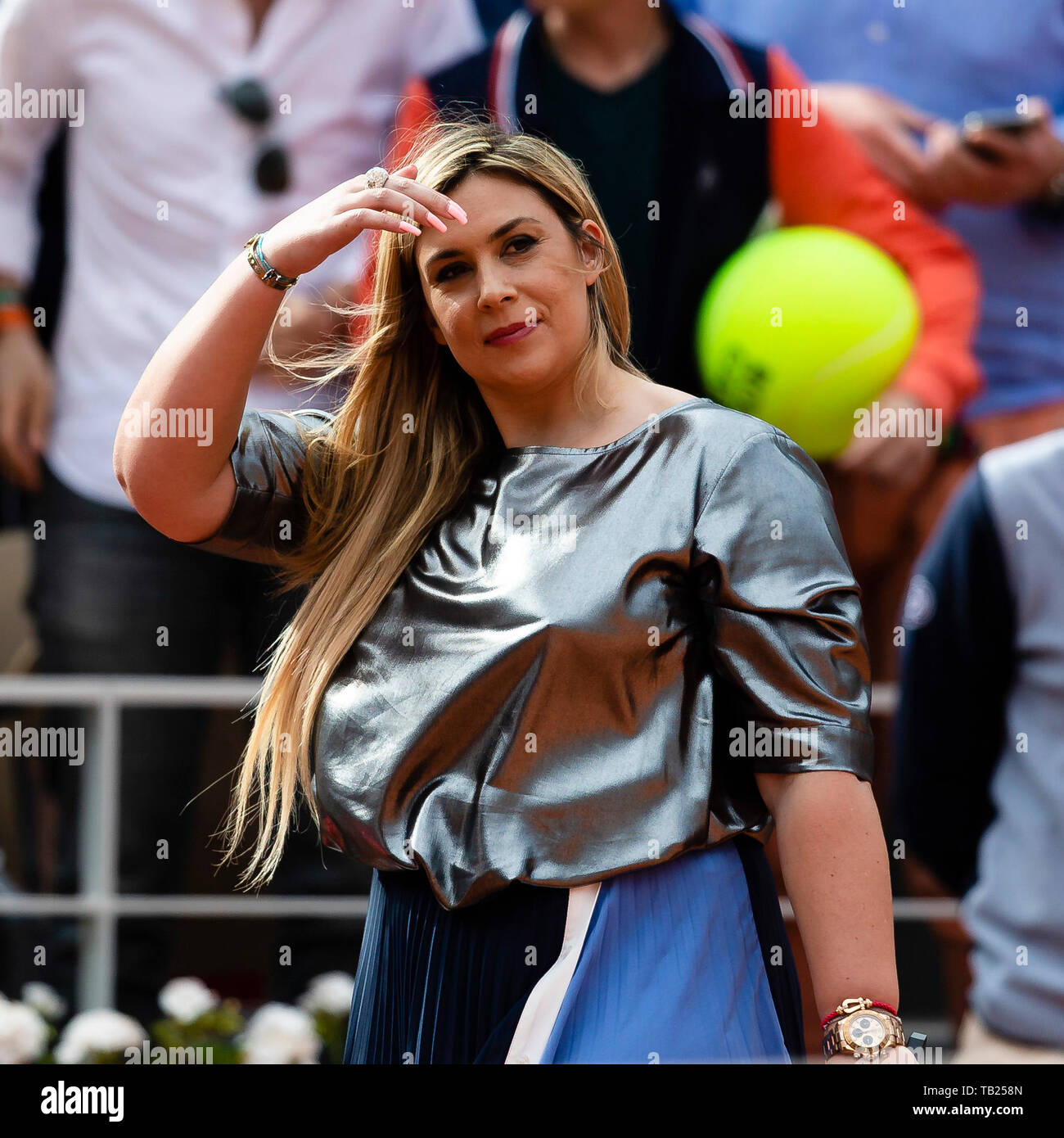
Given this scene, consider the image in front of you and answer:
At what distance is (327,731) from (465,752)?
190 millimetres

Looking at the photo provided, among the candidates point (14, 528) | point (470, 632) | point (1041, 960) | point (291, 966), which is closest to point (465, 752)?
point (470, 632)

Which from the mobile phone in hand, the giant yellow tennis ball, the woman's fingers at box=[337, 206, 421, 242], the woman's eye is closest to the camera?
the woman's fingers at box=[337, 206, 421, 242]

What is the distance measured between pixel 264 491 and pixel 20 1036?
1.74 meters

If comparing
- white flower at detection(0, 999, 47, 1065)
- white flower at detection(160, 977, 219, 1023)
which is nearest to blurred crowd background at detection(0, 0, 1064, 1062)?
white flower at detection(160, 977, 219, 1023)

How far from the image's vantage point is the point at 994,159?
12.1 feet

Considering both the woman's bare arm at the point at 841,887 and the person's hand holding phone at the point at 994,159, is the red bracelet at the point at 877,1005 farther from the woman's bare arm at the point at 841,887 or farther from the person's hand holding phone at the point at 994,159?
the person's hand holding phone at the point at 994,159

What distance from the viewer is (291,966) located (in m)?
3.49

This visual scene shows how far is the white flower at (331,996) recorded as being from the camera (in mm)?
3232

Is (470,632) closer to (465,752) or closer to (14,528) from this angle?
(465,752)

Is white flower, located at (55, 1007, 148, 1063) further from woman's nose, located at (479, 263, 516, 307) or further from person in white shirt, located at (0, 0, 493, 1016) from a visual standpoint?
woman's nose, located at (479, 263, 516, 307)

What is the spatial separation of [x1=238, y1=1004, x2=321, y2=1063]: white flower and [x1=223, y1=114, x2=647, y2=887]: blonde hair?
1.19 meters

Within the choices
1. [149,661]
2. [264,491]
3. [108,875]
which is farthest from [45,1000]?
[264,491]

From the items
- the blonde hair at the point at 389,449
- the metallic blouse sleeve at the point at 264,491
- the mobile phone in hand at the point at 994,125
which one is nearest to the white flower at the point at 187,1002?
the blonde hair at the point at 389,449

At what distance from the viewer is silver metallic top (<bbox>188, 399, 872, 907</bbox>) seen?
1.57 meters
